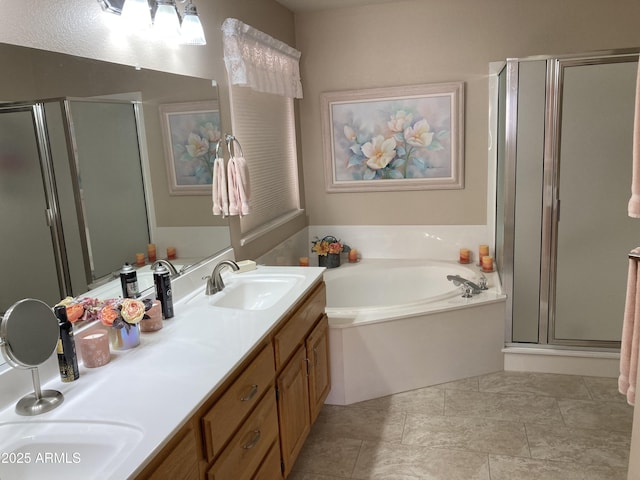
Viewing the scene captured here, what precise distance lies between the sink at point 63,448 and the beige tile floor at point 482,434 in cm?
130

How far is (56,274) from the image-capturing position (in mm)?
1583

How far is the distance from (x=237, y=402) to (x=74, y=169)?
910 mm

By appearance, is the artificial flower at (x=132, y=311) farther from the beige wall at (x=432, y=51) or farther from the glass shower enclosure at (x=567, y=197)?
the beige wall at (x=432, y=51)

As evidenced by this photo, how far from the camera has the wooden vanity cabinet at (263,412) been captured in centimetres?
135

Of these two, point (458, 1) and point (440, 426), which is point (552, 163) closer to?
point (458, 1)

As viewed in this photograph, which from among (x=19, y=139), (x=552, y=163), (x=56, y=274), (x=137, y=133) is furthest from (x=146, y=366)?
(x=552, y=163)

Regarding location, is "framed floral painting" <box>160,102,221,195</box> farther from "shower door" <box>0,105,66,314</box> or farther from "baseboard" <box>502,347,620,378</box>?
"baseboard" <box>502,347,620,378</box>

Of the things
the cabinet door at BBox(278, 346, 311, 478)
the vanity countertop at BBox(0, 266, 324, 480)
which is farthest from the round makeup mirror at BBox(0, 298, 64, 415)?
the cabinet door at BBox(278, 346, 311, 478)

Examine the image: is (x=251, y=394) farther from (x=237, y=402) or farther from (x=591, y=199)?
(x=591, y=199)

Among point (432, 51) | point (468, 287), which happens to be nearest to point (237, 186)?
point (468, 287)

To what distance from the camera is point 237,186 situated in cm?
262

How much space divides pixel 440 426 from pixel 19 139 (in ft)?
7.41

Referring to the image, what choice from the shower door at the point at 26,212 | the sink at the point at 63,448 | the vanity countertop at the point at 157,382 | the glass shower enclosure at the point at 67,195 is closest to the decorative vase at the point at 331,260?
the vanity countertop at the point at 157,382

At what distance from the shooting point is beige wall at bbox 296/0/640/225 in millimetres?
3316
